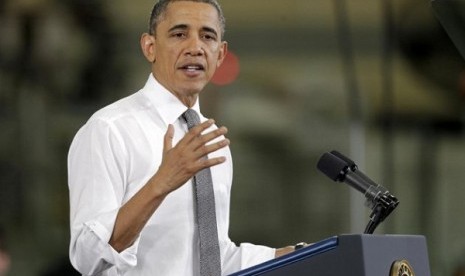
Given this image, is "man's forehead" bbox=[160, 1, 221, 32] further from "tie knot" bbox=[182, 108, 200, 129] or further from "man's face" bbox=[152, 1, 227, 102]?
"tie knot" bbox=[182, 108, 200, 129]

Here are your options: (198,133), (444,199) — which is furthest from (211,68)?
(444,199)

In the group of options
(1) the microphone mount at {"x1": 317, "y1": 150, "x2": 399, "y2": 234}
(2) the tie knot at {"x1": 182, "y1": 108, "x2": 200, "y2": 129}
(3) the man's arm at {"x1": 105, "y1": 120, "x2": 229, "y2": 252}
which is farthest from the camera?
(2) the tie knot at {"x1": 182, "y1": 108, "x2": 200, "y2": 129}

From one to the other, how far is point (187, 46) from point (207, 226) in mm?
371

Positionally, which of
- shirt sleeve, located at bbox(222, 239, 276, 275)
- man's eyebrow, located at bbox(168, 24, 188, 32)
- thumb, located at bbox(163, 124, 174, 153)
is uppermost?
man's eyebrow, located at bbox(168, 24, 188, 32)

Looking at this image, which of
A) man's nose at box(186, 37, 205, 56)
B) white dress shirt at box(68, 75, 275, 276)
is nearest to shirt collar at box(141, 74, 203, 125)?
white dress shirt at box(68, 75, 275, 276)

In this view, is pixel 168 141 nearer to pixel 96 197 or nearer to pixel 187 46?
pixel 96 197

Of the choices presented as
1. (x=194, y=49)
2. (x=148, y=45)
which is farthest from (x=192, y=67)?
(x=148, y=45)

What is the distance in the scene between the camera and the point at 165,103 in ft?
7.56

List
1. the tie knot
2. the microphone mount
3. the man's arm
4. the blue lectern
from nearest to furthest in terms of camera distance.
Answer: the blue lectern, the man's arm, the microphone mount, the tie knot

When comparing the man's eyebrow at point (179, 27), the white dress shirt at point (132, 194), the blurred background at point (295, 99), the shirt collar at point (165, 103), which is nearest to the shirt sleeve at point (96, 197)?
the white dress shirt at point (132, 194)

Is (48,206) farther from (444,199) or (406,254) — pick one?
(406,254)

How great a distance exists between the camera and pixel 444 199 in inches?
169

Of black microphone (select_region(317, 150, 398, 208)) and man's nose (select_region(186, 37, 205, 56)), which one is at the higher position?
man's nose (select_region(186, 37, 205, 56))

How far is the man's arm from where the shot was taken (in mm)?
1856
